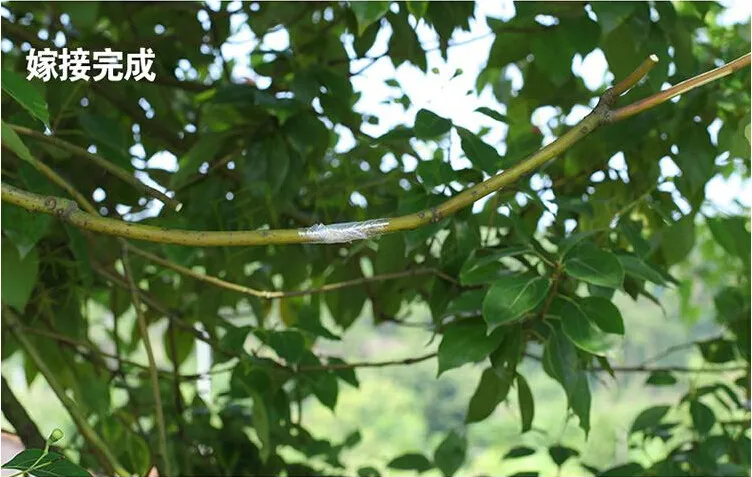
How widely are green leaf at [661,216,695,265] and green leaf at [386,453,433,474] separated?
0.25m

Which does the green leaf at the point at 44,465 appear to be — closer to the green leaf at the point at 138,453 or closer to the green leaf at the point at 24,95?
the green leaf at the point at 24,95

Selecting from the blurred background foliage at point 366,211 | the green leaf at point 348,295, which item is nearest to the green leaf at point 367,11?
the blurred background foliage at point 366,211

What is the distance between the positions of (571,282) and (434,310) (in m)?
0.09

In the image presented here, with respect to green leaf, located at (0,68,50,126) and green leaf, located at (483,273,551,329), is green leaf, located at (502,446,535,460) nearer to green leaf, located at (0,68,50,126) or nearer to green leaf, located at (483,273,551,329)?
green leaf, located at (483,273,551,329)

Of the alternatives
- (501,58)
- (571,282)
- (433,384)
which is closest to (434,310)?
(571,282)

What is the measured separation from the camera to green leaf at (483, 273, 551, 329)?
0.56 meters

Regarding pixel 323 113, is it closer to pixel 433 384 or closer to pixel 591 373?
pixel 591 373

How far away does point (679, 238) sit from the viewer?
84 centimetres

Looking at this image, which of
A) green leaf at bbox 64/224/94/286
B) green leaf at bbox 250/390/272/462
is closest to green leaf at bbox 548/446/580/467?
green leaf at bbox 250/390/272/462

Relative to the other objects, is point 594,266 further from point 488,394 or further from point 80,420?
point 80,420

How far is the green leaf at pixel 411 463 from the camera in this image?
896mm

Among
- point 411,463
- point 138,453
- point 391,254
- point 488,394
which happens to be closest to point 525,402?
point 488,394

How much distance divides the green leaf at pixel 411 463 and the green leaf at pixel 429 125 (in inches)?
14.0

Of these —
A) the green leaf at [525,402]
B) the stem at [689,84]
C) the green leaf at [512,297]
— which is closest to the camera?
the stem at [689,84]
